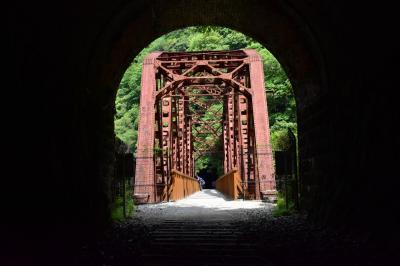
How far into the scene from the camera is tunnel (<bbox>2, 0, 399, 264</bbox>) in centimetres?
431

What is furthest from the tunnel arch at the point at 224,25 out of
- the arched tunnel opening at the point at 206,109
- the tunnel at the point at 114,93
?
the arched tunnel opening at the point at 206,109

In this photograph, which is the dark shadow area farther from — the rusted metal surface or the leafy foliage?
the rusted metal surface

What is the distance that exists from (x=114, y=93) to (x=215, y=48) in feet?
100

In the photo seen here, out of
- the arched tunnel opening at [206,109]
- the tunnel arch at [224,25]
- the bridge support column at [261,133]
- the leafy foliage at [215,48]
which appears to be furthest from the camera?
the leafy foliage at [215,48]

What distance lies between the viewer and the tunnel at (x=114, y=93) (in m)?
4.31

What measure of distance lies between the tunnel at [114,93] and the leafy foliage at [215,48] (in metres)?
2.15

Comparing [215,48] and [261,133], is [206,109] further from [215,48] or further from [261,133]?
[261,133]

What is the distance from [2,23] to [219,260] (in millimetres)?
3020

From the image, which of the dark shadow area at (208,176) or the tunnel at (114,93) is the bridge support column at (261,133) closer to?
the tunnel at (114,93)

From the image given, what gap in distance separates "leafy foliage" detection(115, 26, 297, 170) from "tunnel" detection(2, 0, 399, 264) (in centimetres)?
215

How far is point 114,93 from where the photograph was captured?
8219mm

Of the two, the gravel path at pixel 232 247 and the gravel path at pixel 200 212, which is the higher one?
the gravel path at pixel 200 212

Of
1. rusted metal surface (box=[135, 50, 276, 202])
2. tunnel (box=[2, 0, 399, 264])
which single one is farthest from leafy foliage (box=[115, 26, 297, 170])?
tunnel (box=[2, 0, 399, 264])

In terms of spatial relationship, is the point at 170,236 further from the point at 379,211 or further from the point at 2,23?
the point at 2,23
